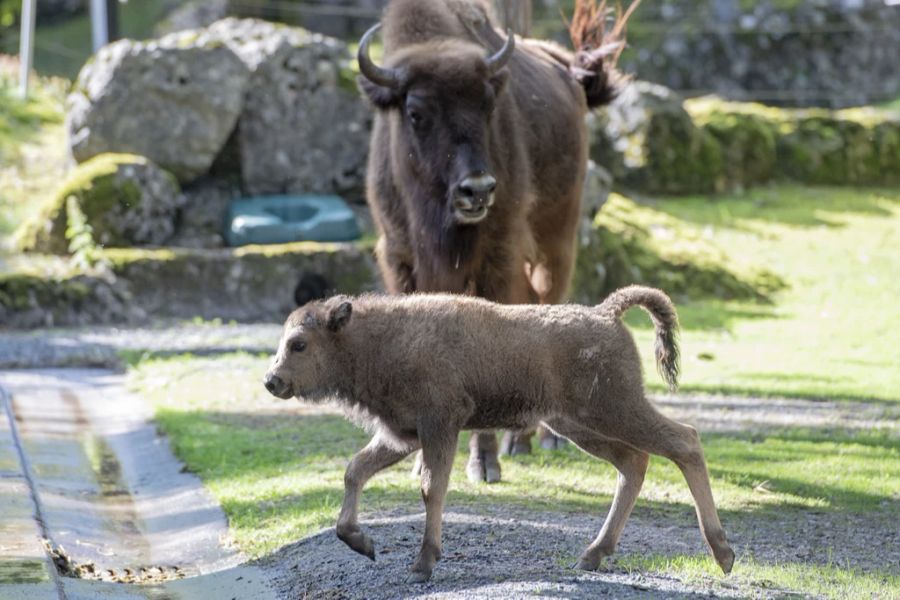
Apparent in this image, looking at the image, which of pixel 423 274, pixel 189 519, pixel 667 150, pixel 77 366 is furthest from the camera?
pixel 667 150

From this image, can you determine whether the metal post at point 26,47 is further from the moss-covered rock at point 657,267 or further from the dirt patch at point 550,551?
the dirt patch at point 550,551

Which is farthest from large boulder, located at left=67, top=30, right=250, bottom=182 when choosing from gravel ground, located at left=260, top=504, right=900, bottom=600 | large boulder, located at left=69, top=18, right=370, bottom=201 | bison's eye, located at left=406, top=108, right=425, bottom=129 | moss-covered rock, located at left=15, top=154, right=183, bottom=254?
gravel ground, located at left=260, top=504, right=900, bottom=600

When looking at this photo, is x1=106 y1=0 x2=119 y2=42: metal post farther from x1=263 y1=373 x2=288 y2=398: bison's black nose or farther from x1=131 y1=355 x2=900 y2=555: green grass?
x1=263 y1=373 x2=288 y2=398: bison's black nose

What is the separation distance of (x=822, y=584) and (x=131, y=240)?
13.3 m

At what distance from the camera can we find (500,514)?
25.2 ft

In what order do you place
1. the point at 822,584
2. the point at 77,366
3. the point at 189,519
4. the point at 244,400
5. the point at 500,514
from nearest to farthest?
the point at 822,584
the point at 500,514
the point at 189,519
the point at 244,400
the point at 77,366

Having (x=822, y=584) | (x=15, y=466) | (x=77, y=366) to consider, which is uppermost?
(x=822, y=584)

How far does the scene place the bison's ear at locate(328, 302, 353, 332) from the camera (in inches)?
255

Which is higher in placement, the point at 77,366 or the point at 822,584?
the point at 822,584

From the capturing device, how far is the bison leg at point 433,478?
621 cm

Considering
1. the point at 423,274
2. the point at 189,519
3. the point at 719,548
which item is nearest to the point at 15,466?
the point at 189,519

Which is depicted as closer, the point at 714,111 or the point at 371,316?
the point at 371,316

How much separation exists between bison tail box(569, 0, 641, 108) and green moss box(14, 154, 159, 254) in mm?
7507

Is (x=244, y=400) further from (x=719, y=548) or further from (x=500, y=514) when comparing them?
(x=719, y=548)
